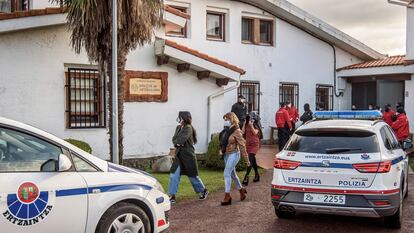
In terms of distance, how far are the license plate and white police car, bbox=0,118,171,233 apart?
2259 millimetres

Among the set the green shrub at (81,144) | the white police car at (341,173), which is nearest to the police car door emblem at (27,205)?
the white police car at (341,173)

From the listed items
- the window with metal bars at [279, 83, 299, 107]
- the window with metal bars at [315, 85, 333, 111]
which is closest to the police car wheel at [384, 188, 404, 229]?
the window with metal bars at [279, 83, 299, 107]

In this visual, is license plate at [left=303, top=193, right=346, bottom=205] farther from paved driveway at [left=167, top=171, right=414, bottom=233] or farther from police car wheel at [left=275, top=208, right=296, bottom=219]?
police car wheel at [left=275, top=208, right=296, bottom=219]

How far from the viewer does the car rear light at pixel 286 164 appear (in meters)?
6.65

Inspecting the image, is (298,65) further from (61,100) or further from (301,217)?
(301,217)

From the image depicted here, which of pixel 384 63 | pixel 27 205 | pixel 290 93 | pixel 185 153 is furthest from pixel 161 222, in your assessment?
pixel 384 63

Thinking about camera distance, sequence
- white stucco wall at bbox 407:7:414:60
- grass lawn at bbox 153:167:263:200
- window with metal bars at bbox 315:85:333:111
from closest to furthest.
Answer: grass lawn at bbox 153:167:263:200, white stucco wall at bbox 407:7:414:60, window with metal bars at bbox 315:85:333:111

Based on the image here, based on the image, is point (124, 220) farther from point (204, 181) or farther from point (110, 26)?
point (204, 181)

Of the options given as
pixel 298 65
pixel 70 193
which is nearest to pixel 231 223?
pixel 70 193

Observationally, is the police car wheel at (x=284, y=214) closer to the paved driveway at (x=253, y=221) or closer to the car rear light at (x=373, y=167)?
the paved driveway at (x=253, y=221)

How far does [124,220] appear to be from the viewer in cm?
525

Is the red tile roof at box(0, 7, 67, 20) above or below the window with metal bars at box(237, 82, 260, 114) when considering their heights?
above

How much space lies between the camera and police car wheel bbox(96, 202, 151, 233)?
5.09 metres

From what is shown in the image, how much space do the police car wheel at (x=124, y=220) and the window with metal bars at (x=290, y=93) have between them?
48.8 ft
